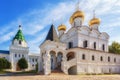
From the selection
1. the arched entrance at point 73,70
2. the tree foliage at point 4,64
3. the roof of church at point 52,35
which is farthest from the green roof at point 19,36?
the arched entrance at point 73,70

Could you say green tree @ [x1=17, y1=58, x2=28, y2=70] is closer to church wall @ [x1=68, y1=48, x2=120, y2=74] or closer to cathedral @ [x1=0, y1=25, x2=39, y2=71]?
cathedral @ [x1=0, y1=25, x2=39, y2=71]

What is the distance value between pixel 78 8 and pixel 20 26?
22329mm

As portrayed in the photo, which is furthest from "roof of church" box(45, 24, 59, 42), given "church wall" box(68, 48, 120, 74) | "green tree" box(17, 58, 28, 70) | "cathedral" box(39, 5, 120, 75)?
"green tree" box(17, 58, 28, 70)

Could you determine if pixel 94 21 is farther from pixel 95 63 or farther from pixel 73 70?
pixel 73 70

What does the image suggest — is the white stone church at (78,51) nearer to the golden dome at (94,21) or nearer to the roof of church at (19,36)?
the golden dome at (94,21)

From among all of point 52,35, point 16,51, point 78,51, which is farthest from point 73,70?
point 16,51

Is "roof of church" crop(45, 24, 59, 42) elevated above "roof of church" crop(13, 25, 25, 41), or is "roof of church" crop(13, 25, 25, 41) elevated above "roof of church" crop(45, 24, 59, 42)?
"roof of church" crop(13, 25, 25, 41)

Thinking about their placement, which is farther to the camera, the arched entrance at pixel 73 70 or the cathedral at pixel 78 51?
the arched entrance at pixel 73 70

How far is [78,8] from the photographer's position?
121 ft

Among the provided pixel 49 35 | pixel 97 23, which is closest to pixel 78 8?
pixel 97 23

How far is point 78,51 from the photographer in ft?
93.5

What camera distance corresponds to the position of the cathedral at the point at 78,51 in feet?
87.2

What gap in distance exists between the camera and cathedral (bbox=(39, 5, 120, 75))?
26.6 meters

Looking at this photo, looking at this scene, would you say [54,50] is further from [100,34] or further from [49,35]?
[100,34]
